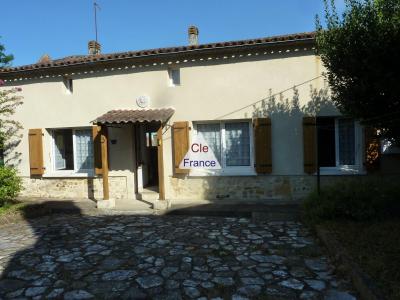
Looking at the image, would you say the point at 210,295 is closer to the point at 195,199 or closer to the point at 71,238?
the point at 71,238

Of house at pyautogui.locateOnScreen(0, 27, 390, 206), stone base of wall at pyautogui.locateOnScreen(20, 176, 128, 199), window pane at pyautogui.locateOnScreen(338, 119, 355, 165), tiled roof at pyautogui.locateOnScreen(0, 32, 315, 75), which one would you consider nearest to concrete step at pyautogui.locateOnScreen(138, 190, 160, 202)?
house at pyautogui.locateOnScreen(0, 27, 390, 206)

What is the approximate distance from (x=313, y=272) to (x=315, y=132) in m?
4.86

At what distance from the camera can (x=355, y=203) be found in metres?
6.75

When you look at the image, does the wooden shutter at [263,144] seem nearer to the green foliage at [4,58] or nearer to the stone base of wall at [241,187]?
the stone base of wall at [241,187]

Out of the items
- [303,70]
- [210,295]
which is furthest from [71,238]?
[303,70]

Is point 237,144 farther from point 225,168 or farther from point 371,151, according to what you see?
point 371,151

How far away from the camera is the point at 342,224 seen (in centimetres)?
641

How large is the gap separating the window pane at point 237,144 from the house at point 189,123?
3 centimetres

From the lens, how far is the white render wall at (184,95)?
918 centimetres

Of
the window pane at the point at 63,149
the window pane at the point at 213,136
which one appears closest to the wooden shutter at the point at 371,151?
the window pane at the point at 213,136

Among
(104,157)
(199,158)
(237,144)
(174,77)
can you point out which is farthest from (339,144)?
(104,157)

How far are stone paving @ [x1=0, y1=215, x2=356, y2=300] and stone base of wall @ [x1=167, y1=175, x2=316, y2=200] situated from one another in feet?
5.99

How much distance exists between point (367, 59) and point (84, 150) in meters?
8.28

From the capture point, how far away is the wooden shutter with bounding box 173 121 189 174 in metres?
9.62
